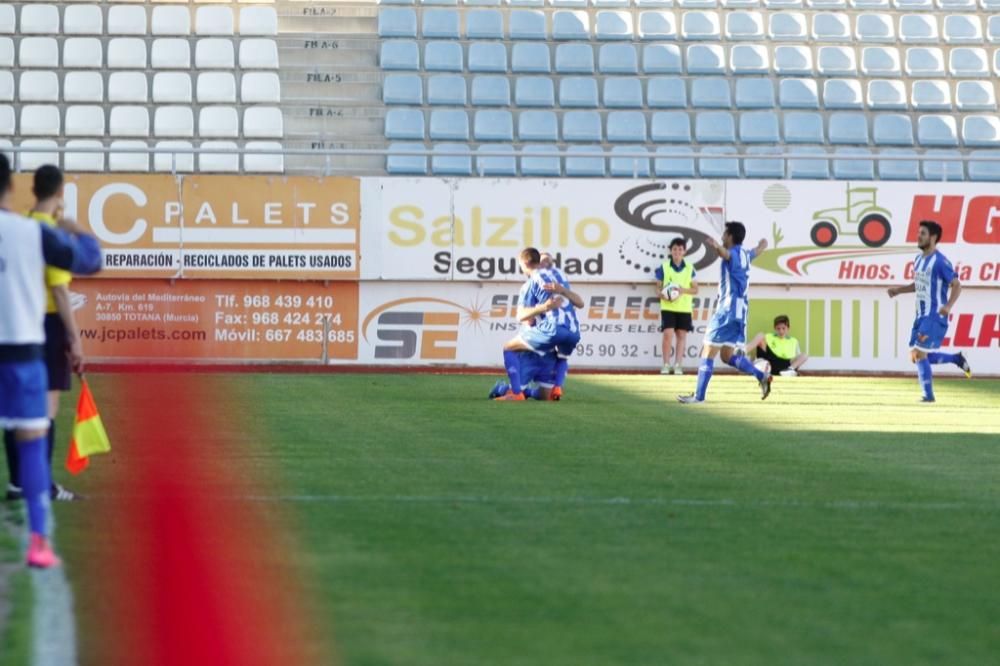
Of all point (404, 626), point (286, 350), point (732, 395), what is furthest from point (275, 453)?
point (286, 350)

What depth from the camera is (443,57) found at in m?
29.2

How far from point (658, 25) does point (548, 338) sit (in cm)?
1298

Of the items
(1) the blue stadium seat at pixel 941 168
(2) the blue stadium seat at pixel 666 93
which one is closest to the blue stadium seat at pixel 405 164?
(2) the blue stadium seat at pixel 666 93

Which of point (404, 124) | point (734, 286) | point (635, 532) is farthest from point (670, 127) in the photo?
point (635, 532)

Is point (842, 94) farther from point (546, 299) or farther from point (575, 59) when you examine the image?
point (546, 299)

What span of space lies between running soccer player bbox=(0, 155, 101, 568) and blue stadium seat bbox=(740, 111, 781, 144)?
22.1 metres

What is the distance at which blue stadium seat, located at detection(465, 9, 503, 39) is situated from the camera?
97.9ft

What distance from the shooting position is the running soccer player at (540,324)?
18484 millimetres

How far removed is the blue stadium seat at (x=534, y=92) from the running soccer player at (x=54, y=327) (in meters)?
19.5

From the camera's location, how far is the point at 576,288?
25.6m

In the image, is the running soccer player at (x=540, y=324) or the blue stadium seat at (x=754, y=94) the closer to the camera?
the running soccer player at (x=540, y=324)

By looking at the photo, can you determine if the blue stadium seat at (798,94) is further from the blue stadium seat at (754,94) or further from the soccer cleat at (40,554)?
the soccer cleat at (40,554)

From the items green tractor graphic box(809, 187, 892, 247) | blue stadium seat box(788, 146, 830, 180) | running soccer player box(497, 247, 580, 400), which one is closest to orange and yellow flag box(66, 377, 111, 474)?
running soccer player box(497, 247, 580, 400)

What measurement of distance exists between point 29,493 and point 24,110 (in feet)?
70.6
